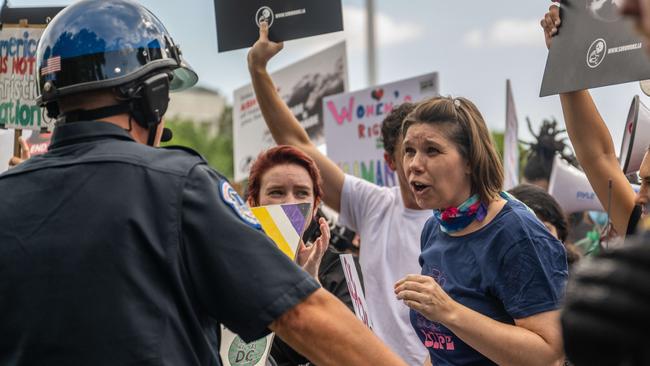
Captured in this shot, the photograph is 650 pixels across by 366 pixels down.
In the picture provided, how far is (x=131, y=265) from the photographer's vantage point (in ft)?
6.31

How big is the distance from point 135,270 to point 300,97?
575cm

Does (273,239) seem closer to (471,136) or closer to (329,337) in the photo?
(471,136)

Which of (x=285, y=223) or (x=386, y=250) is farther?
(x=386, y=250)

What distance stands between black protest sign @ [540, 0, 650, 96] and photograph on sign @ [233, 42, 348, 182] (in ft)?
13.0

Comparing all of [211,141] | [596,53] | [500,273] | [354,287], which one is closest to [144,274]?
[500,273]

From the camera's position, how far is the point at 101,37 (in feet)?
7.18

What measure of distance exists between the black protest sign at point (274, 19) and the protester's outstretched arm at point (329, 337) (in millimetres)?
2445

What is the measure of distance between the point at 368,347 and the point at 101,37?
102 cm

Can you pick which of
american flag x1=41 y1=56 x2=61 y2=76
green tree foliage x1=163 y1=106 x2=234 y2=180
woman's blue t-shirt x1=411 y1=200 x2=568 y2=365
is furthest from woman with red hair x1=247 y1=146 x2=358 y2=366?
green tree foliage x1=163 y1=106 x2=234 y2=180

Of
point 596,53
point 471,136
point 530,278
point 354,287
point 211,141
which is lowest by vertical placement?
point 211,141

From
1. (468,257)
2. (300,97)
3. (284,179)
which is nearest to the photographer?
(468,257)

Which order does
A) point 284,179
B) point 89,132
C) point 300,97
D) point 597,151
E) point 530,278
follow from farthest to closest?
point 300,97 → point 284,179 → point 597,151 → point 530,278 → point 89,132

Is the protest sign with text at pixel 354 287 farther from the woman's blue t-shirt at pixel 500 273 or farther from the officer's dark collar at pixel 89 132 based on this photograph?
the officer's dark collar at pixel 89 132

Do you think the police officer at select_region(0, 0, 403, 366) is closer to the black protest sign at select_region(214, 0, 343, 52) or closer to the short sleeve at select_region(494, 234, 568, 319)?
the short sleeve at select_region(494, 234, 568, 319)
